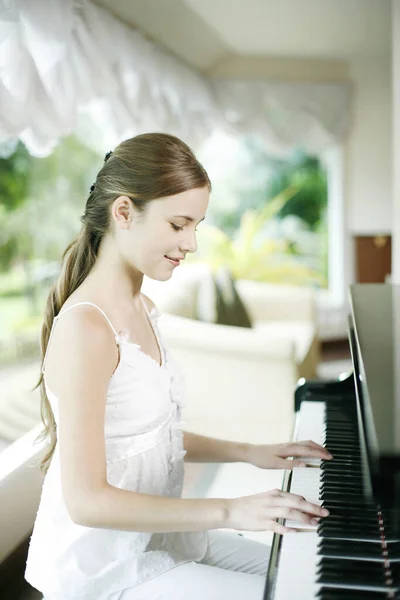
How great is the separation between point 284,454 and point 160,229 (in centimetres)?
54

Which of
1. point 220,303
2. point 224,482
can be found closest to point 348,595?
point 224,482

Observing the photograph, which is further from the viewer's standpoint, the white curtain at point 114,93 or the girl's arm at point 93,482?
the white curtain at point 114,93

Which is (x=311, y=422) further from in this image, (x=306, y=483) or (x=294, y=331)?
(x=294, y=331)

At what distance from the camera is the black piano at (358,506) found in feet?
2.86

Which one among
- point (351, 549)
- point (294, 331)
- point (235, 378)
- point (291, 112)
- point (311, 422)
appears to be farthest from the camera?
point (291, 112)

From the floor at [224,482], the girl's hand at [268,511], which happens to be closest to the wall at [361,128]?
the floor at [224,482]

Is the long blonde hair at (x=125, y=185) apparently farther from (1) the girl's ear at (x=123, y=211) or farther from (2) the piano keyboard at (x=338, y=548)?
(2) the piano keyboard at (x=338, y=548)

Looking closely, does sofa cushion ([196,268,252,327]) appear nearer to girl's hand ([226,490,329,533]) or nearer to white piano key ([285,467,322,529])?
white piano key ([285,467,322,529])

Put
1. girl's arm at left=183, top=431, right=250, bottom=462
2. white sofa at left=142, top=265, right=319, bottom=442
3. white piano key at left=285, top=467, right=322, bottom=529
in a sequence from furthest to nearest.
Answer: white sofa at left=142, top=265, right=319, bottom=442 → girl's arm at left=183, top=431, right=250, bottom=462 → white piano key at left=285, top=467, right=322, bottom=529

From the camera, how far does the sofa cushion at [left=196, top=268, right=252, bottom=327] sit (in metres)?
4.24

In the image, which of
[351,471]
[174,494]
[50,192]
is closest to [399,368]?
[351,471]

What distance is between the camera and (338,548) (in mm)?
1033

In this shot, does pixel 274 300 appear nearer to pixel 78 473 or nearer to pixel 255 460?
pixel 255 460

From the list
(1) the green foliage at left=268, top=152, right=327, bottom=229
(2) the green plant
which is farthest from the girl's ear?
(1) the green foliage at left=268, top=152, right=327, bottom=229
